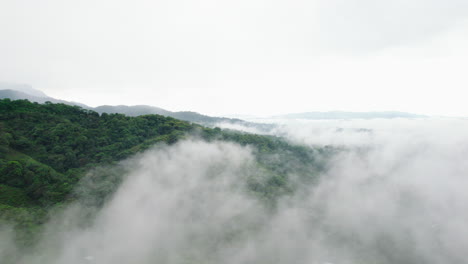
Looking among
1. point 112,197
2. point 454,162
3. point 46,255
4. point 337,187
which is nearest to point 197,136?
point 112,197

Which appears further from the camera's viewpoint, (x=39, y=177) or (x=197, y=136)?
(x=197, y=136)

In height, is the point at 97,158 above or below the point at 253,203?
above

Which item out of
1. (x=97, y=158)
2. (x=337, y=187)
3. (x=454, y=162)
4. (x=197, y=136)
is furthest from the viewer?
(x=454, y=162)

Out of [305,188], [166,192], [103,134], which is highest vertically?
[103,134]

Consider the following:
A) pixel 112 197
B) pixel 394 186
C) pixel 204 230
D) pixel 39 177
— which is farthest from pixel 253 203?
pixel 394 186

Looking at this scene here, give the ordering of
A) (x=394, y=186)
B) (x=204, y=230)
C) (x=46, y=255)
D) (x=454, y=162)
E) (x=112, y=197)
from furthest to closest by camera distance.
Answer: (x=454, y=162)
(x=394, y=186)
(x=204, y=230)
(x=112, y=197)
(x=46, y=255)

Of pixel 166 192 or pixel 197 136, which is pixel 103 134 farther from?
pixel 197 136
